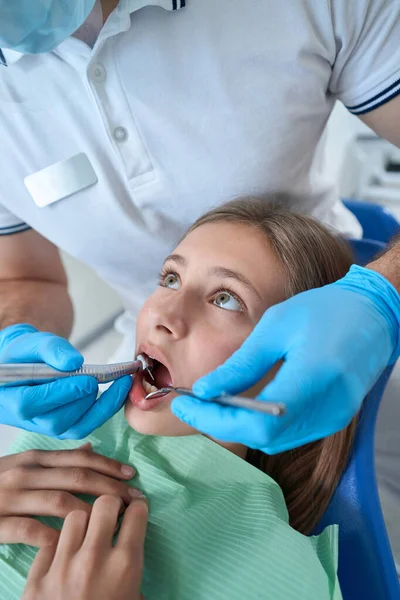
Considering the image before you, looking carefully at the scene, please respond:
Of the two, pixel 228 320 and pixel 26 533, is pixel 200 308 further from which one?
pixel 26 533

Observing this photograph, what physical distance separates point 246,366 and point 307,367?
8 centimetres

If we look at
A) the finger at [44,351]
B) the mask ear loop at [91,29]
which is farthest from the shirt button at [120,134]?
the finger at [44,351]

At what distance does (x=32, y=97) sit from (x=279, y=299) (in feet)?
1.80

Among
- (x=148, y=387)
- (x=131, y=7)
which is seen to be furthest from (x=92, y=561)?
(x=131, y=7)

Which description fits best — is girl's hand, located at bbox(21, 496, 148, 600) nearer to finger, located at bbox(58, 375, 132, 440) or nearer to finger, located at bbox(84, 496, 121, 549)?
finger, located at bbox(84, 496, 121, 549)

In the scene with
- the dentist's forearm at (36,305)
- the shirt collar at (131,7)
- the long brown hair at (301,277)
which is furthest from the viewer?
the dentist's forearm at (36,305)

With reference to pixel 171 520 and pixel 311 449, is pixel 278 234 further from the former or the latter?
pixel 171 520

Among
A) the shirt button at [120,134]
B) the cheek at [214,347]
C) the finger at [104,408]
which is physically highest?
the shirt button at [120,134]

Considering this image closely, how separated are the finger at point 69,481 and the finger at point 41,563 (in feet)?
0.32

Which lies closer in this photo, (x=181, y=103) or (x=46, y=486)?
(x=46, y=486)

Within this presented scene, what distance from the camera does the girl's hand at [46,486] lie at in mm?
823

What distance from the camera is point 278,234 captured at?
1.06 meters

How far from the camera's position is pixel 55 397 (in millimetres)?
853

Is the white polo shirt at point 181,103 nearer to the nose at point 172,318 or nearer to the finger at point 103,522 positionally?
the nose at point 172,318
